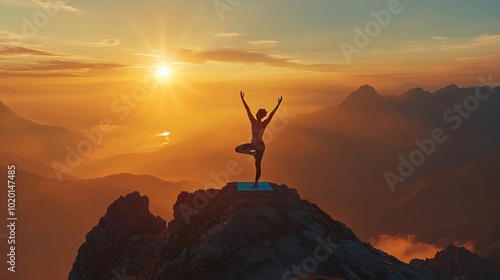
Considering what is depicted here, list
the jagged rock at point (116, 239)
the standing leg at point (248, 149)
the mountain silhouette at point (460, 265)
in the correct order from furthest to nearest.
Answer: the mountain silhouette at point (460, 265) < the jagged rock at point (116, 239) < the standing leg at point (248, 149)

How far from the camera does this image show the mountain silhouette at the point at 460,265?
154 m

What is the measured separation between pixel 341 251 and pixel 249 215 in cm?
809

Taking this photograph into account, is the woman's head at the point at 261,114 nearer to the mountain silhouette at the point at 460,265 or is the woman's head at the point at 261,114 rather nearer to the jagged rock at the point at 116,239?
the jagged rock at the point at 116,239

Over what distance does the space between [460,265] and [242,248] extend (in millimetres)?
159992

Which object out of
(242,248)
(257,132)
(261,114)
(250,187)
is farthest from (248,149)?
(242,248)

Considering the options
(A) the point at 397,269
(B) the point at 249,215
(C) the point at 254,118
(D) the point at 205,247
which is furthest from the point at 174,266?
(A) the point at 397,269

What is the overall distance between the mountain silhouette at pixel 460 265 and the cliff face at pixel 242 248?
131 metres

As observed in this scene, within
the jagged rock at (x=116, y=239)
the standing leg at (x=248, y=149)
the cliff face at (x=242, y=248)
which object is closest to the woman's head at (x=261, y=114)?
the standing leg at (x=248, y=149)

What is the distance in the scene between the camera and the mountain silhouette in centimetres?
15350

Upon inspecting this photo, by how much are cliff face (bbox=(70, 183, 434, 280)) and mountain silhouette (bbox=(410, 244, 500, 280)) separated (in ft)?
429

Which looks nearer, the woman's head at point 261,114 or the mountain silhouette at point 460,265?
the woman's head at point 261,114

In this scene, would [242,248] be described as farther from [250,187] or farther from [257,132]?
[257,132]

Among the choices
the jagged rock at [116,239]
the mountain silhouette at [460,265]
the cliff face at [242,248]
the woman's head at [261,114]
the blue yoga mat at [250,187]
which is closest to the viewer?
the cliff face at [242,248]

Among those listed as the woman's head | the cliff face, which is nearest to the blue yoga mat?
the cliff face
